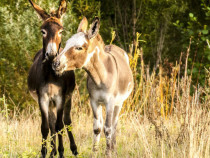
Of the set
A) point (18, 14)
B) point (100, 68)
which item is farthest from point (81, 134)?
point (18, 14)

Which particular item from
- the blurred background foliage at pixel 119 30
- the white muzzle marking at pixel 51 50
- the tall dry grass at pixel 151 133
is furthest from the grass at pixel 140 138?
the blurred background foliage at pixel 119 30

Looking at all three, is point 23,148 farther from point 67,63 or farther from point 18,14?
point 18,14

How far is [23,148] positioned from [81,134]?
4.15 ft

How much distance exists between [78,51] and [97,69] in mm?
404

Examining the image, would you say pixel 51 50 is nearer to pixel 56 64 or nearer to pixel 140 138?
pixel 56 64

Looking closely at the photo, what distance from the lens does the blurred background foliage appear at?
767 centimetres

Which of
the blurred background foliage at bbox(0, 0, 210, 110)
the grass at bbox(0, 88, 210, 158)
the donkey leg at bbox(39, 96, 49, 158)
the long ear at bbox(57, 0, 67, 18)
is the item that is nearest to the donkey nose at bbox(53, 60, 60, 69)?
the grass at bbox(0, 88, 210, 158)

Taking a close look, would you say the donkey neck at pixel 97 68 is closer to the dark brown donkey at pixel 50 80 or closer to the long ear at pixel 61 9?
the dark brown donkey at pixel 50 80

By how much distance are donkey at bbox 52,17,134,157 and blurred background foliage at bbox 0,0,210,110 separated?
167 centimetres

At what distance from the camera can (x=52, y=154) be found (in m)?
4.75

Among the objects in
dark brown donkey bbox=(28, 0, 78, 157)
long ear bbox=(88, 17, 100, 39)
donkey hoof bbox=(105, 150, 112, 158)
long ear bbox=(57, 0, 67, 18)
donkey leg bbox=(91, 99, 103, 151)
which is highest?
long ear bbox=(57, 0, 67, 18)

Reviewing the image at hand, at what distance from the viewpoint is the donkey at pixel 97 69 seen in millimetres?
3875

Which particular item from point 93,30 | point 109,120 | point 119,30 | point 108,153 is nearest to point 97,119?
point 109,120

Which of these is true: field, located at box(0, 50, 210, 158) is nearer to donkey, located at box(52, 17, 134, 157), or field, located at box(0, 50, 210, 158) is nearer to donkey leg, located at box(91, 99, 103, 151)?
donkey leg, located at box(91, 99, 103, 151)
